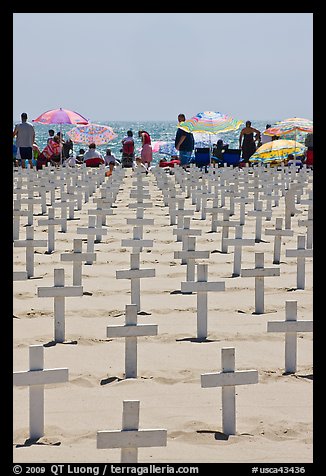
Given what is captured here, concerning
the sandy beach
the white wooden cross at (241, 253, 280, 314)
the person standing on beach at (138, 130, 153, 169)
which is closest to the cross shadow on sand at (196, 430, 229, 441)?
the sandy beach

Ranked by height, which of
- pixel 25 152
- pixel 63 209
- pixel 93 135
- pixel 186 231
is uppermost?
pixel 93 135

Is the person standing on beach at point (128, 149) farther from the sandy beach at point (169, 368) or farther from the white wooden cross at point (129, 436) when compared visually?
the white wooden cross at point (129, 436)

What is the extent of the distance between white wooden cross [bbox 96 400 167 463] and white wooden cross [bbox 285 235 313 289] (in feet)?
14.9

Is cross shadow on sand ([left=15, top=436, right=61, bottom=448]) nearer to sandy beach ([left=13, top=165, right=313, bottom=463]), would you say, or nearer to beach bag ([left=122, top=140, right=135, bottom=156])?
sandy beach ([left=13, top=165, right=313, bottom=463])

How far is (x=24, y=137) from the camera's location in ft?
72.4

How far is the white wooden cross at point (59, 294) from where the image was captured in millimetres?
7332

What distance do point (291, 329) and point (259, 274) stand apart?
1.72 meters

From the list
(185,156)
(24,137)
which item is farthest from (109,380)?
(185,156)

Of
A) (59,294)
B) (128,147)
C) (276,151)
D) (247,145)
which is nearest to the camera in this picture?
(59,294)

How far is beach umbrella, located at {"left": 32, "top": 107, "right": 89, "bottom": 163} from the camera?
2536 cm

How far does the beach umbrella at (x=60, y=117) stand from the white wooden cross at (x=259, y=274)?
674 inches

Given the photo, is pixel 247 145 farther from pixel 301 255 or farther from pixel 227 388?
pixel 227 388
